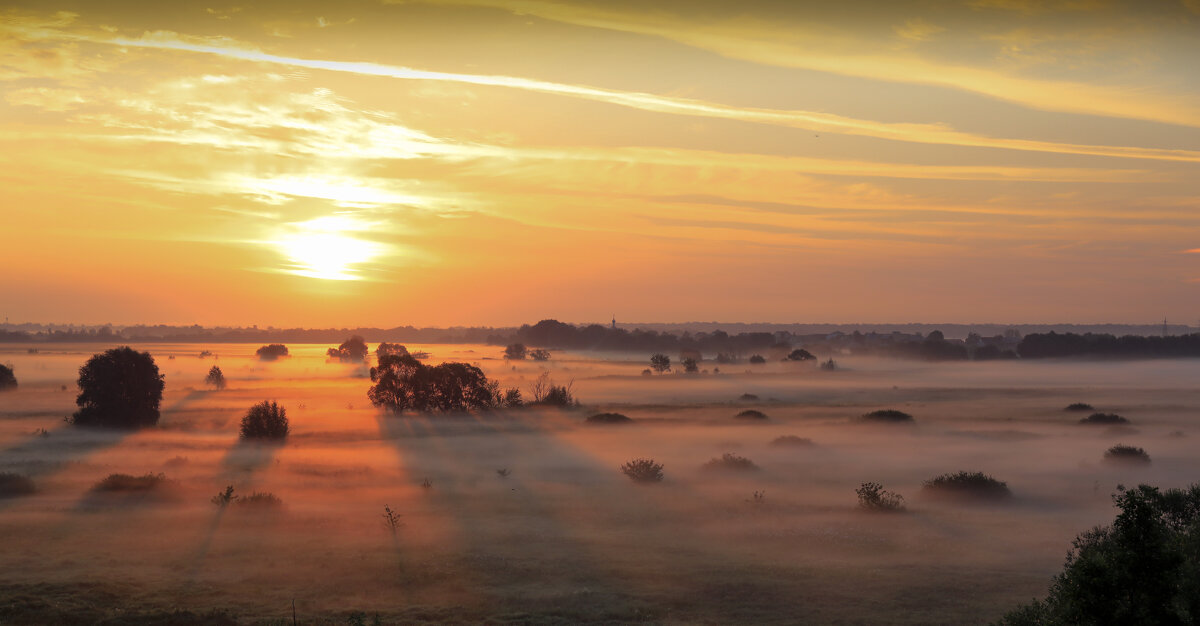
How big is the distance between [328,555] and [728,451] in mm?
24351

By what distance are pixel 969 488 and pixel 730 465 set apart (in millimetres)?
9337

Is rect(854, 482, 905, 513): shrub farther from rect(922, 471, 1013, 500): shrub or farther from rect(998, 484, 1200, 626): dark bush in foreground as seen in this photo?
rect(998, 484, 1200, 626): dark bush in foreground

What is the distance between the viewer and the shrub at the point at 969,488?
30562 mm

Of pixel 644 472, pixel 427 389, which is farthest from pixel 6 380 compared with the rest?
pixel 644 472

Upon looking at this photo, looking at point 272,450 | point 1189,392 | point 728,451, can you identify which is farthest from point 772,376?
point 272,450

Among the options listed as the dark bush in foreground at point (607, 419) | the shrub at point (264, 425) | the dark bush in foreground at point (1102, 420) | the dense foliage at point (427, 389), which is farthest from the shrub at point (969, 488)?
the dense foliage at point (427, 389)

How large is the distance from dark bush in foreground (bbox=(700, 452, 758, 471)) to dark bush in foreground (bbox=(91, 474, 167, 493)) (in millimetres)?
20734

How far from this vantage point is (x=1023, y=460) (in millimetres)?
40000

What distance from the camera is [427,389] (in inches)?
2456

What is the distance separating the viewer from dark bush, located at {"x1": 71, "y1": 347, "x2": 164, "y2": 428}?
5097 centimetres

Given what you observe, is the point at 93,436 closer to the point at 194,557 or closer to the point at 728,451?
the point at 194,557

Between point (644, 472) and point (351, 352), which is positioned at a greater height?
point (351, 352)

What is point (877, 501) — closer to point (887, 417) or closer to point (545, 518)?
point (545, 518)

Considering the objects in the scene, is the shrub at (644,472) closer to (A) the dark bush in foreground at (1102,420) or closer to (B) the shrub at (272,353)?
(A) the dark bush in foreground at (1102,420)
